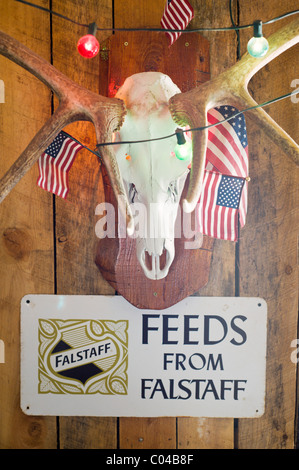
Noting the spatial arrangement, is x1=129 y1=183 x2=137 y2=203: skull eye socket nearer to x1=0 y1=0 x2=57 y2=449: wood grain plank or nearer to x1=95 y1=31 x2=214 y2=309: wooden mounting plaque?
x1=95 y1=31 x2=214 y2=309: wooden mounting plaque

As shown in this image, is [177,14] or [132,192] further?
[177,14]

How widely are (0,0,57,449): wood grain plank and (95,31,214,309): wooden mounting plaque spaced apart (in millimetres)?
253

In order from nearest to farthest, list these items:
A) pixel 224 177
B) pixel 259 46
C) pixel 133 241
→ pixel 259 46
pixel 224 177
pixel 133 241

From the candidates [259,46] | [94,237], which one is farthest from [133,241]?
[259,46]

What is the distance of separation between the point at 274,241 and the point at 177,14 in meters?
0.91

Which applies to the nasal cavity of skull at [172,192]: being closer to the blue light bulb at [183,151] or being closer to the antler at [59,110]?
the blue light bulb at [183,151]

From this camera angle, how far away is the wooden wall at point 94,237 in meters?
1.67

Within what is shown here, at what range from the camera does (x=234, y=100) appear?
1.30 meters

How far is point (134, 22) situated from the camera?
1.66 m

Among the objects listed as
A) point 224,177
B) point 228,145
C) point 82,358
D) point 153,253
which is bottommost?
point 82,358

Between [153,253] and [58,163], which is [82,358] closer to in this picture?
[153,253]

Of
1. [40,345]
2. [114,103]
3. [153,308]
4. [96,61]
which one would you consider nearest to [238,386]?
[153,308]

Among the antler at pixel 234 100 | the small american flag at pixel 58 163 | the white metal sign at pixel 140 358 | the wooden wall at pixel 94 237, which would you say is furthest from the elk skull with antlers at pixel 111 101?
the white metal sign at pixel 140 358

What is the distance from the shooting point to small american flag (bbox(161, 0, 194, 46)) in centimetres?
151
